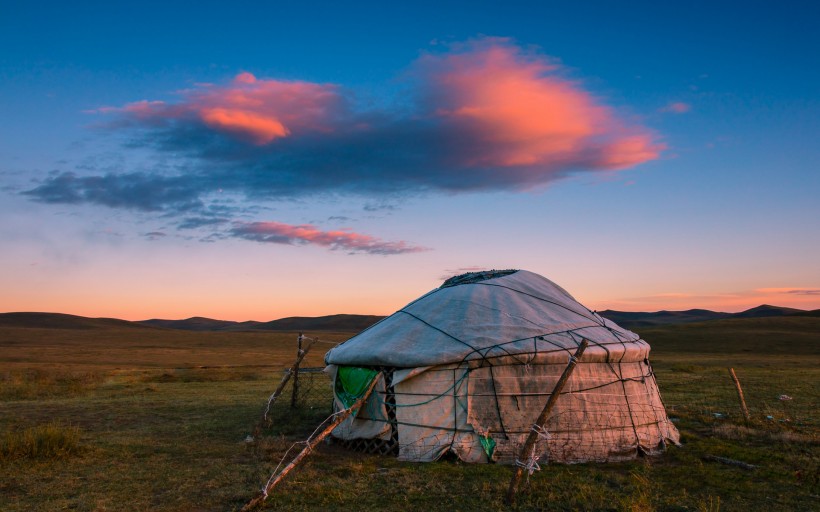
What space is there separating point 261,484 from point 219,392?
12064 millimetres

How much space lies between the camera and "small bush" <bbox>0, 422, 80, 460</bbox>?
8.73 metres

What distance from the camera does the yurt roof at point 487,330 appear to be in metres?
8.97

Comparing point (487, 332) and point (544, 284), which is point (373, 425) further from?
point (544, 284)

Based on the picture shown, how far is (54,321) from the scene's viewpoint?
10194cm

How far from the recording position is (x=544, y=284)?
11875mm

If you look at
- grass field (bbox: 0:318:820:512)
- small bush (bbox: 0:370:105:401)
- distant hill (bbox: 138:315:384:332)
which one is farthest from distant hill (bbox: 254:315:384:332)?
grass field (bbox: 0:318:820:512)

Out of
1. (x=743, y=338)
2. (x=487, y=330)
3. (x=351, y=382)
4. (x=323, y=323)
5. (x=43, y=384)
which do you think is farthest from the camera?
(x=323, y=323)

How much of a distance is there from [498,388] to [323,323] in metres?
122

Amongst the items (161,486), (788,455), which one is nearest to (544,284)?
(788,455)

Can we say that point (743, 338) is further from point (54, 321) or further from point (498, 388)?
point (54, 321)

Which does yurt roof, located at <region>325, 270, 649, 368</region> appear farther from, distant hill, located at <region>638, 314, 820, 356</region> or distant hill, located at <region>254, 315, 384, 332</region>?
distant hill, located at <region>254, 315, 384, 332</region>

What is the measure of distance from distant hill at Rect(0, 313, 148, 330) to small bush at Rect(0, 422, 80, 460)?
96132mm

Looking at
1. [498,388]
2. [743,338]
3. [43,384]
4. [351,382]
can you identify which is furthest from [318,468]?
[743,338]

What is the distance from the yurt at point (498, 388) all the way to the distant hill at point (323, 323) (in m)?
108
